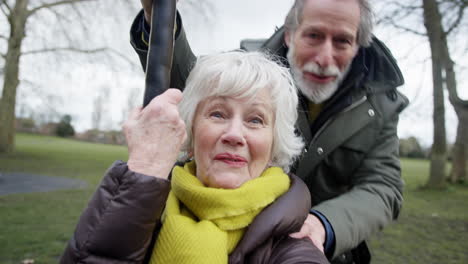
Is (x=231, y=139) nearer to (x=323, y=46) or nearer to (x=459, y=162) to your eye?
(x=323, y=46)

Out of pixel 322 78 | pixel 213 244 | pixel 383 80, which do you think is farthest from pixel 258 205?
pixel 383 80

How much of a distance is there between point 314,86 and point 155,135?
5.00 ft

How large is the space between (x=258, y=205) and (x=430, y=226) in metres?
7.48

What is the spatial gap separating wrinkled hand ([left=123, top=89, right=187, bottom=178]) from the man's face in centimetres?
143

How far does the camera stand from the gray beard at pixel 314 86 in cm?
239

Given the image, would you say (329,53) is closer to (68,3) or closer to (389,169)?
(389,169)

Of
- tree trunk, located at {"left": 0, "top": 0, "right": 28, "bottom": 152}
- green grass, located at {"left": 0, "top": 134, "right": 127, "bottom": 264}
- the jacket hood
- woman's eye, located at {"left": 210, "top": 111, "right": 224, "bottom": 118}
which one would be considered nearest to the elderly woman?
woman's eye, located at {"left": 210, "top": 111, "right": 224, "bottom": 118}

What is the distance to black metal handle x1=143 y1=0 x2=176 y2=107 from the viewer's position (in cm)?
114

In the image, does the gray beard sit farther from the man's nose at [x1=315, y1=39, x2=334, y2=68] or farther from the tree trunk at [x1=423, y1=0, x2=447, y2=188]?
the tree trunk at [x1=423, y1=0, x2=447, y2=188]

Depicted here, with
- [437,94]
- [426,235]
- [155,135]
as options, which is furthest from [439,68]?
[155,135]

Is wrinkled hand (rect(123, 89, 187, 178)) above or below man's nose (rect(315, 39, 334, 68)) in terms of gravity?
below

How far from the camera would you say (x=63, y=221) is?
6.35 meters

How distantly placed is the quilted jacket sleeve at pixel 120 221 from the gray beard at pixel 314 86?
1531mm

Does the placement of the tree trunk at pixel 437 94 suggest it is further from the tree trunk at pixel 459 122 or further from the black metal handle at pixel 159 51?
the black metal handle at pixel 159 51
